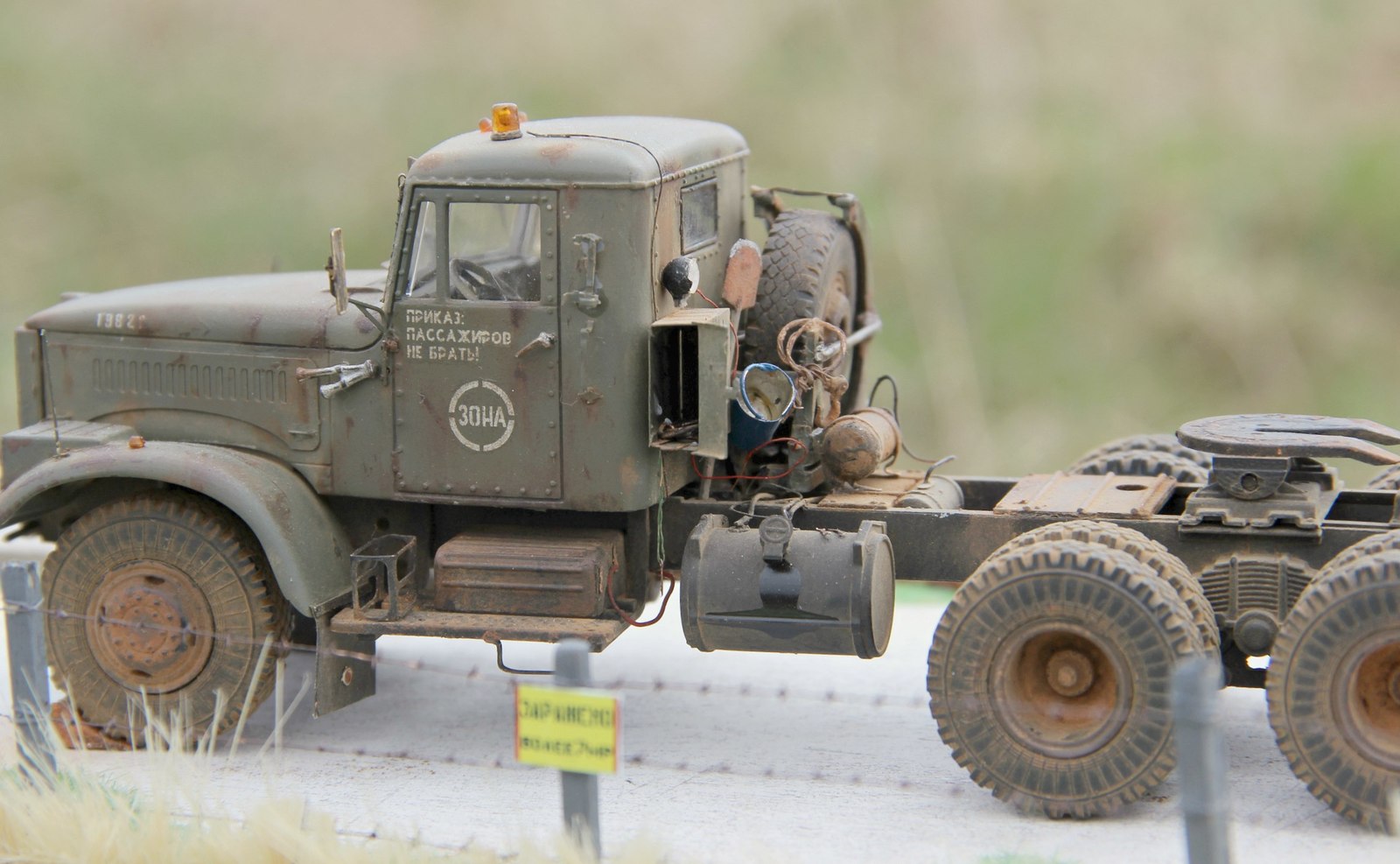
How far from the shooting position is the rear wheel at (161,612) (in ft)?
25.6

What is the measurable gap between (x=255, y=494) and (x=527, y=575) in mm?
1170

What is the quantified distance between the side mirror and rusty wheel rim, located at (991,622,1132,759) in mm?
3008

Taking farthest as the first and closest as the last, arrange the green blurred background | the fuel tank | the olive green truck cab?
the green blurred background, the olive green truck cab, the fuel tank

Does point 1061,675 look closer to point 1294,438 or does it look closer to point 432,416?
point 1294,438

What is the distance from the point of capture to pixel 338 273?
24.7ft

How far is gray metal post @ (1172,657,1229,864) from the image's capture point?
520 cm

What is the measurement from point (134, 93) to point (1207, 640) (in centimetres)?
1260

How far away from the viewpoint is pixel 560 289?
7.33 m

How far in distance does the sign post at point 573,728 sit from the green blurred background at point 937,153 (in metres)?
8.01

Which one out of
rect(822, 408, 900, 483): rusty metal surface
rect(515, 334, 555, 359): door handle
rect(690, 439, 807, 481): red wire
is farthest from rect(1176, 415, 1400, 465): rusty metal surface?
rect(515, 334, 555, 359): door handle

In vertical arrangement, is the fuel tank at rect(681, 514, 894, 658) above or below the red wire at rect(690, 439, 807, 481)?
below

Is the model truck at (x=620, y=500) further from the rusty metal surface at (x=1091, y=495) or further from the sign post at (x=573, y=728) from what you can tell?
the sign post at (x=573, y=728)

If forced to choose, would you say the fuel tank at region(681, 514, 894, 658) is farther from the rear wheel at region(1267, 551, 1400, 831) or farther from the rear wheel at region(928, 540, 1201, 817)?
the rear wheel at region(1267, 551, 1400, 831)

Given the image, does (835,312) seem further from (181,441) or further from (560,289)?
(181,441)
